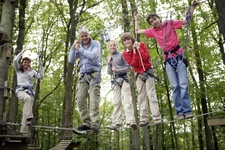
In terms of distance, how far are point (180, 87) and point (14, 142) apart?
3.89 metres

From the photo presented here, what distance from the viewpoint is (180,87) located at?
13.0 feet

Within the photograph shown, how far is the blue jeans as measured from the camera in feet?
12.6

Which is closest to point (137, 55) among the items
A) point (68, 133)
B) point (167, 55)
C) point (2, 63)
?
point (167, 55)

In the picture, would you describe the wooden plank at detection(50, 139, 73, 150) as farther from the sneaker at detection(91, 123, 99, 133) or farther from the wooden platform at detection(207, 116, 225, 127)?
the wooden platform at detection(207, 116, 225, 127)

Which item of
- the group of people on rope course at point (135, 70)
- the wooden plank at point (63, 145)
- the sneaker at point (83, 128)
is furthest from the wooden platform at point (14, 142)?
the group of people on rope course at point (135, 70)

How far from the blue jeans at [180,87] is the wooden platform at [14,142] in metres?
3.39

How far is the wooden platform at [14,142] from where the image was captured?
520cm

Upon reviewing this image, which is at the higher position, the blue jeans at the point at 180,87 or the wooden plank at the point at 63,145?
the blue jeans at the point at 180,87

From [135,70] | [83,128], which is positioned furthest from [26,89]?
[135,70]

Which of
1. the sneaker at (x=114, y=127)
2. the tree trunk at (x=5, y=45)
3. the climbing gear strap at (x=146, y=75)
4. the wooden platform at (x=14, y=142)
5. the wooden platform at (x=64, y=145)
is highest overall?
the tree trunk at (x=5, y=45)

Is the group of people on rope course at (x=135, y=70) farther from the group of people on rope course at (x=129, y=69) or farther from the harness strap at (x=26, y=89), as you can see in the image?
the harness strap at (x=26, y=89)

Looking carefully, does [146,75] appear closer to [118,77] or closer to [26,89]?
[118,77]

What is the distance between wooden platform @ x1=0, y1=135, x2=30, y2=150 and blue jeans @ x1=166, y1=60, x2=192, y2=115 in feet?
11.1

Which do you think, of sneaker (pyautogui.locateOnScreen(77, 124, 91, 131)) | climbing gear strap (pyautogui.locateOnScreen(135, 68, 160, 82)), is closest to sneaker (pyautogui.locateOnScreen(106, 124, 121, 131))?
sneaker (pyautogui.locateOnScreen(77, 124, 91, 131))
